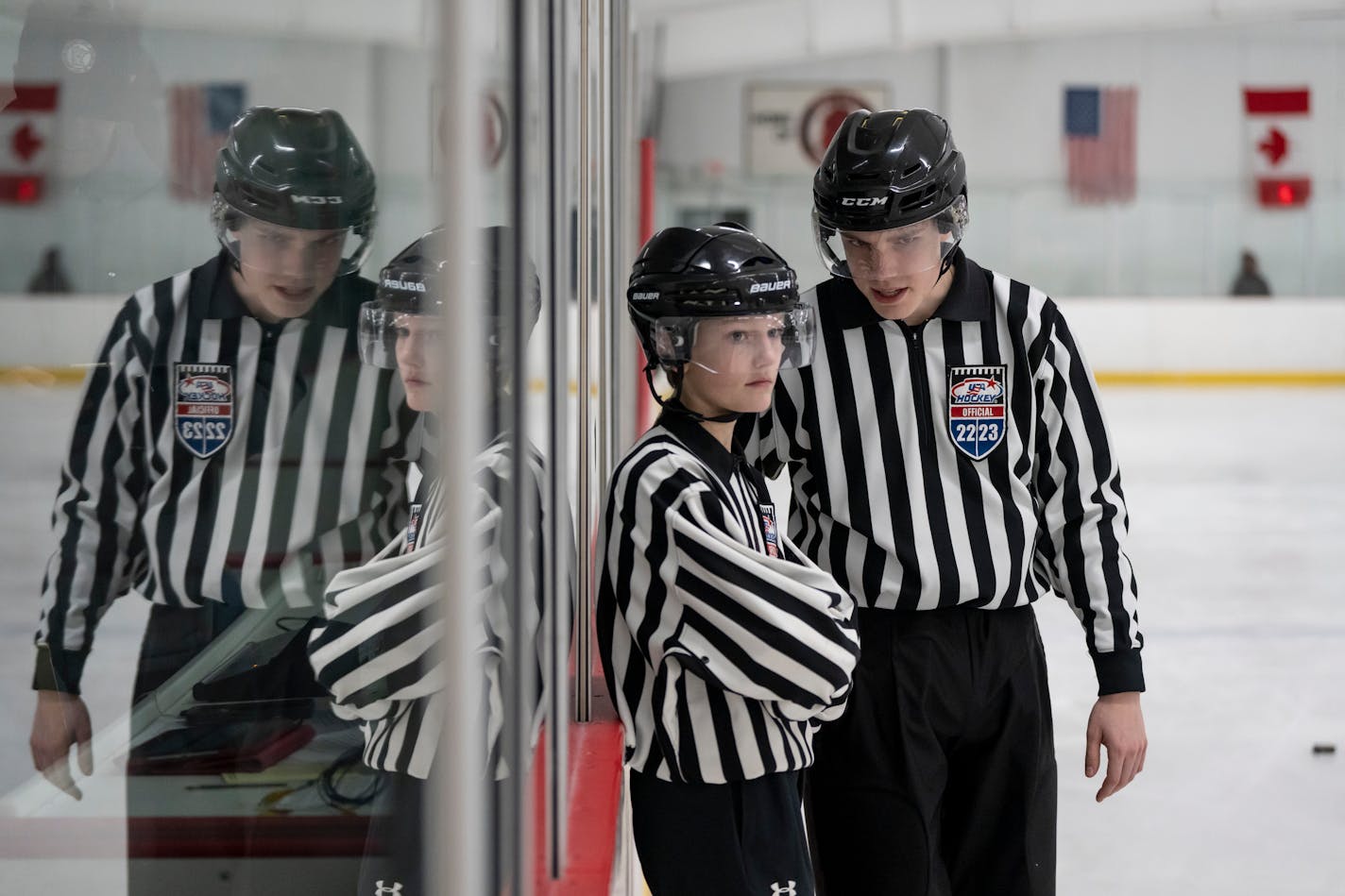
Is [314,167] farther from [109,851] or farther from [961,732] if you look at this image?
[961,732]

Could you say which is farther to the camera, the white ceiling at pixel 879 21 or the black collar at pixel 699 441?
the white ceiling at pixel 879 21

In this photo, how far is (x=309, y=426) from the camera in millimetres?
776

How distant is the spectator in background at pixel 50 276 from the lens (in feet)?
3.64

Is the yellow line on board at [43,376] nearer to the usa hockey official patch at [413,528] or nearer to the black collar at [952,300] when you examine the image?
the usa hockey official patch at [413,528]

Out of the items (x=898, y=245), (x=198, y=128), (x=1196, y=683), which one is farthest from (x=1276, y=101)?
(x=198, y=128)

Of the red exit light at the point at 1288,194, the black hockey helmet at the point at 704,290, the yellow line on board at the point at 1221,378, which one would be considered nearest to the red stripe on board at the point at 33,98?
the black hockey helmet at the point at 704,290

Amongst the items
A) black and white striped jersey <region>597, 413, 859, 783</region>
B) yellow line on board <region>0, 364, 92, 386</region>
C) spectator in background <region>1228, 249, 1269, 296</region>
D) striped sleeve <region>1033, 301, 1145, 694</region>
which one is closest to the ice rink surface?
yellow line on board <region>0, 364, 92, 386</region>

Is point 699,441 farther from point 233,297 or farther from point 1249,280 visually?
point 1249,280

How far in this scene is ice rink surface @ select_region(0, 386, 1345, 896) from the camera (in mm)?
1234

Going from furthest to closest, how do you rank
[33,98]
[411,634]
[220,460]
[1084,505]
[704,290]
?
[1084,505] < [704,290] < [33,98] < [220,460] < [411,634]

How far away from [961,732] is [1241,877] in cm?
141

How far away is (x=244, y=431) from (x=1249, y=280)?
1252 cm

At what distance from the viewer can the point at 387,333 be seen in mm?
663

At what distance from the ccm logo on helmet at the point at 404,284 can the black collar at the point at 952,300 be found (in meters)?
0.88
